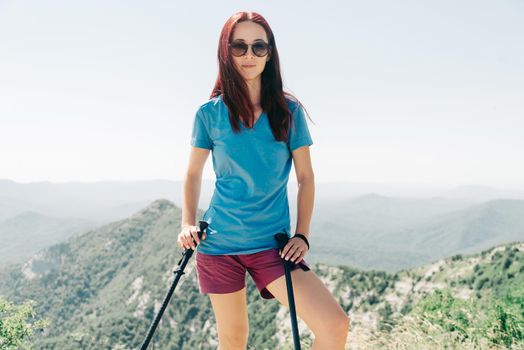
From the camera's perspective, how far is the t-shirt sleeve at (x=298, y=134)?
10.3ft

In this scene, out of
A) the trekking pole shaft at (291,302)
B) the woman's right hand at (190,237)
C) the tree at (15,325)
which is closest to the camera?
the trekking pole shaft at (291,302)

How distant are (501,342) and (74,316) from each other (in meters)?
112

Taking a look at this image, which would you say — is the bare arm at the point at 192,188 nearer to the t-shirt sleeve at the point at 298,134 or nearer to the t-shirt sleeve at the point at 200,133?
the t-shirt sleeve at the point at 200,133

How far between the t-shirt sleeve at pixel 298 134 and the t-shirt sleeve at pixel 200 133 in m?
0.60

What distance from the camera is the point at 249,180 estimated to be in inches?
121

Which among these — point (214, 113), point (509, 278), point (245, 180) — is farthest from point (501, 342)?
point (509, 278)

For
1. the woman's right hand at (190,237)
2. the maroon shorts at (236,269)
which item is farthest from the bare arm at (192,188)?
the maroon shorts at (236,269)

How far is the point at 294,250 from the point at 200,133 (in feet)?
3.52

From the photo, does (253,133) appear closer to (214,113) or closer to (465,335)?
(214,113)

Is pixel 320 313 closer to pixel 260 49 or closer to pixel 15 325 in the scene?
pixel 260 49

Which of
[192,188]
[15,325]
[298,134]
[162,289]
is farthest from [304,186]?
[162,289]

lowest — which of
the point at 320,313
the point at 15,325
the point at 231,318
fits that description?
the point at 15,325

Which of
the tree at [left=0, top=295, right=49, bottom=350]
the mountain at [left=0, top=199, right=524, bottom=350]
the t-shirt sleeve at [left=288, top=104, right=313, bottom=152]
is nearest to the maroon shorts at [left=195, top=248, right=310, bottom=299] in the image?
the t-shirt sleeve at [left=288, top=104, right=313, bottom=152]

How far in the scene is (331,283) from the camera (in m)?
52.0
